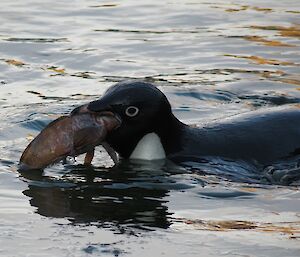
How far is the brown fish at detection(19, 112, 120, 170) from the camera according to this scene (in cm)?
791

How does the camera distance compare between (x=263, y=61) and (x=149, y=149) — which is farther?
(x=263, y=61)

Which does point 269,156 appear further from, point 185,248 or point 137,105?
point 185,248

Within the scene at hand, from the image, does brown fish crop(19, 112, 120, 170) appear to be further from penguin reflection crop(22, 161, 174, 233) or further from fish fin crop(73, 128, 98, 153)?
penguin reflection crop(22, 161, 174, 233)

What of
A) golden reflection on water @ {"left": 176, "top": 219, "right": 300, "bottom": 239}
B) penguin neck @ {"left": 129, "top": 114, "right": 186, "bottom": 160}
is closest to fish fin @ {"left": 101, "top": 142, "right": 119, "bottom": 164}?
penguin neck @ {"left": 129, "top": 114, "right": 186, "bottom": 160}

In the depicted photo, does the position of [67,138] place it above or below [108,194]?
above

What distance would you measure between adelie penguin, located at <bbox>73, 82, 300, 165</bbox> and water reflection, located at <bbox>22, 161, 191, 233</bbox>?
0.56ft

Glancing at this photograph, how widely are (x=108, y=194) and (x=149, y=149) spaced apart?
994 mm

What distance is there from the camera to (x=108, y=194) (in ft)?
25.2

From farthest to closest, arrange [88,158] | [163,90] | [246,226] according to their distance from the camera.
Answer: [163,90] → [88,158] → [246,226]

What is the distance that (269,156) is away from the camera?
8547 millimetres

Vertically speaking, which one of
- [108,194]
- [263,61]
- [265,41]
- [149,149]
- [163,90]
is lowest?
[108,194]

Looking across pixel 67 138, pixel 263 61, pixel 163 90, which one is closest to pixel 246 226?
pixel 67 138

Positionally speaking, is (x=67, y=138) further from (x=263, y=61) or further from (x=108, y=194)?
(x=263, y=61)

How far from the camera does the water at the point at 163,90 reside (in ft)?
21.5
